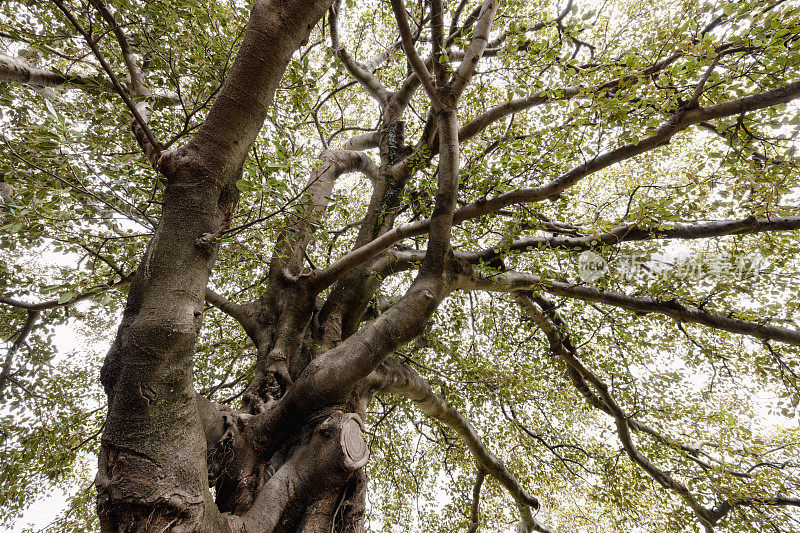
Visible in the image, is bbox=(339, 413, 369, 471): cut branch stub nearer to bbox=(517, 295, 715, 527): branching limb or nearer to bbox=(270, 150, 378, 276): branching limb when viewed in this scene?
bbox=(270, 150, 378, 276): branching limb

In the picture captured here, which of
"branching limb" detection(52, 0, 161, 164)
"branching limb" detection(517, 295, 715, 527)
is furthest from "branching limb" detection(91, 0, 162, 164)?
"branching limb" detection(517, 295, 715, 527)

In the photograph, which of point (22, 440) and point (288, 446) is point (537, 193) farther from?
point (22, 440)

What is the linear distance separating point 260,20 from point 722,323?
5.07 meters

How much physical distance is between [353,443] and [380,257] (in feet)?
8.20

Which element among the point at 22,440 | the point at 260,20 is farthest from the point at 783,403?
the point at 22,440

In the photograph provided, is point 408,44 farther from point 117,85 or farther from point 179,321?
point 179,321

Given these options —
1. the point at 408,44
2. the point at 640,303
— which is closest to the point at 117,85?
the point at 408,44

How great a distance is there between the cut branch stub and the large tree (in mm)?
31

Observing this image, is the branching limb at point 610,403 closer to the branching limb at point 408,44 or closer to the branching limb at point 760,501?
the branching limb at point 760,501

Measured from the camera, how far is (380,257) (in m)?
4.76

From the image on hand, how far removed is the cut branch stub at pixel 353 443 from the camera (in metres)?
2.71

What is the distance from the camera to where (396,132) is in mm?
5621

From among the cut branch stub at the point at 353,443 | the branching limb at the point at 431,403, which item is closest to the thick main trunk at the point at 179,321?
the cut branch stub at the point at 353,443

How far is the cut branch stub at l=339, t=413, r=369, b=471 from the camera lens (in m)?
2.71
